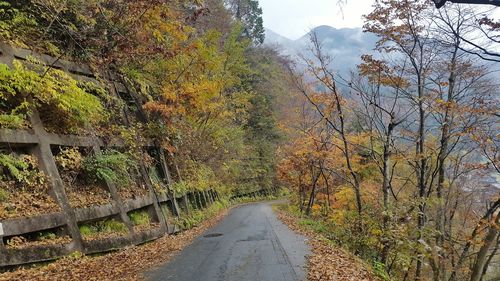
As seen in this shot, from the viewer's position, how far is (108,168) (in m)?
11.0

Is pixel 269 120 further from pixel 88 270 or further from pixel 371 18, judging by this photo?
pixel 88 270

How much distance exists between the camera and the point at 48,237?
8102 mm

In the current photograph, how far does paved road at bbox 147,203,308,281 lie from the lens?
7.70 metres

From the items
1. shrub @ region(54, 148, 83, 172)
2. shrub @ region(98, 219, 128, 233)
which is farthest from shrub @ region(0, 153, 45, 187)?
shrub @ region(98, 219, 128, 233)

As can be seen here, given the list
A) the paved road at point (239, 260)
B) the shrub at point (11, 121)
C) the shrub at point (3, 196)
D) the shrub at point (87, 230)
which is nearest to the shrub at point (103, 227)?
the shrub at point (87, 230)

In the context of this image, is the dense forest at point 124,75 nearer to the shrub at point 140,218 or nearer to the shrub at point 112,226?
the shrub at point 112,226

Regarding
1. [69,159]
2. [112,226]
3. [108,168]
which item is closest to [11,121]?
[69,159]

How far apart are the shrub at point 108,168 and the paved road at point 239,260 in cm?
304

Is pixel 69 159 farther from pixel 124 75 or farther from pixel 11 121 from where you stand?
pixel 124 75

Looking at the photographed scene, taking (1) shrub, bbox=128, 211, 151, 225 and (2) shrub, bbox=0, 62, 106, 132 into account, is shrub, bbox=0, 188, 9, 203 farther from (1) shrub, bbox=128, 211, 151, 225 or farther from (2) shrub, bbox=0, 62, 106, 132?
(1) shrub, bbox=128, 211, 151, 225

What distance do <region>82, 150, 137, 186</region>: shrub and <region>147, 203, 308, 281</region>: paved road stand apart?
9.97 ft

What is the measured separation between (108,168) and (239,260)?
4802 millimetres

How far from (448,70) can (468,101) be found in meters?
1.29

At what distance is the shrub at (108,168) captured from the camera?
10.6m
